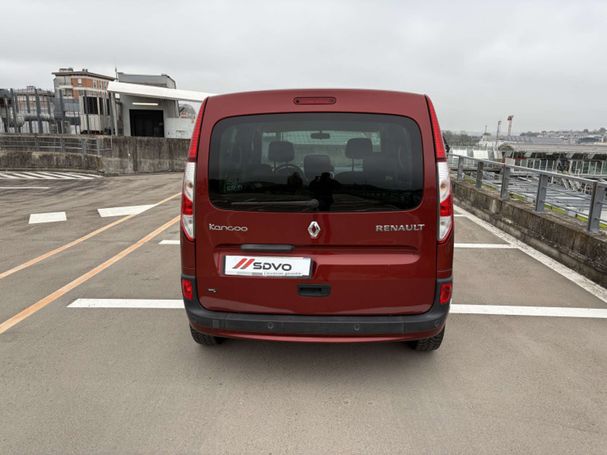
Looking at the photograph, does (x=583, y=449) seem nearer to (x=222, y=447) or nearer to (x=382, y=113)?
(x=222, y=447)

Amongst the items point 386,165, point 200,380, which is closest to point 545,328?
point 386,165

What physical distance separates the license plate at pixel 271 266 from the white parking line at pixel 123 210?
757 cm

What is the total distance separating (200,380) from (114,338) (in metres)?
1.07

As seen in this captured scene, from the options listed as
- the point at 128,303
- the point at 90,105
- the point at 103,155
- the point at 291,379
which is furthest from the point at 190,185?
the point at 90,105

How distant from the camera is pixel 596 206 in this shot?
5355 mm

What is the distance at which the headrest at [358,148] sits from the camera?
2.81 metres

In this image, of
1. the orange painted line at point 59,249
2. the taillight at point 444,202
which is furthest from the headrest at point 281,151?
the orange painted line at point 59,249

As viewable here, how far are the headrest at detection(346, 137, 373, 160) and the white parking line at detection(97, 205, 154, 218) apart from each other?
796cm

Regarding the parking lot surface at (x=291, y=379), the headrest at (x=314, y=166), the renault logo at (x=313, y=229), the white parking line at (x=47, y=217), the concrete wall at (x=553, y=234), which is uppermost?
the headrest at (x=314, y=166)

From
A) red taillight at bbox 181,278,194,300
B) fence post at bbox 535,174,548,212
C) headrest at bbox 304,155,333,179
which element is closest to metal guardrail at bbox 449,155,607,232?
fence post at bbox 535,174,548,212

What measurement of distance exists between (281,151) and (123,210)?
8284mm

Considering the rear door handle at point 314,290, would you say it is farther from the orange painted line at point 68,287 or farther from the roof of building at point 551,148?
the roof of building at point 551,148

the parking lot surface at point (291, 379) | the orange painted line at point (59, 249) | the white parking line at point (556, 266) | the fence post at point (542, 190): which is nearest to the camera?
the parking lot surface at point (291, 379)

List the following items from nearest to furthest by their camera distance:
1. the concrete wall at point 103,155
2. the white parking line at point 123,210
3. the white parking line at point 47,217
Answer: the white parking line at point 47,217, the white parking line at point 123,210, the concrete wall at point 103,155
